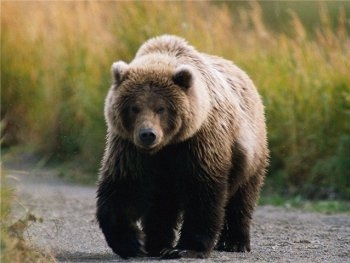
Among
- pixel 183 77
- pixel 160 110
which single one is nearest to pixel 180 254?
pixel 160 110

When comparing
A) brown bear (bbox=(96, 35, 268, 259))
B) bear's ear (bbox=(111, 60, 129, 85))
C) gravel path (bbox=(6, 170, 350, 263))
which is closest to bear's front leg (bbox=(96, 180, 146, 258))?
brown bear (bbox=(96, 35, 268, 259))

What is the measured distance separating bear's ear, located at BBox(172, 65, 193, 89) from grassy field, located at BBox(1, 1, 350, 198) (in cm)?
366

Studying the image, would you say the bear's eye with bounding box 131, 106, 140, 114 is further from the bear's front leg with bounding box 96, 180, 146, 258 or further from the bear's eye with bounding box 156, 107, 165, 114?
the bear's front leg with bounding box 96, 180, 146, 258

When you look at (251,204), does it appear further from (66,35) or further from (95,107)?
(66,35)

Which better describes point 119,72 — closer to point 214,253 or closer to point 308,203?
point 214,253

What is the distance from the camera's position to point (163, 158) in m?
8.15

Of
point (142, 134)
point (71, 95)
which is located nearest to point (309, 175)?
point (71, 95)

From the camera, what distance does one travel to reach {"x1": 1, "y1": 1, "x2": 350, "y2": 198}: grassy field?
1334 centimetres

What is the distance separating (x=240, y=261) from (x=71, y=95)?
28.6 ft

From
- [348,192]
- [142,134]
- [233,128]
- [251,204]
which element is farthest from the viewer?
[348,192]

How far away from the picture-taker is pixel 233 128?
8555 millimetres

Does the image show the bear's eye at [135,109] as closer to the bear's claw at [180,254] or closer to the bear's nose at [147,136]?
the bear's nose at [147,136]

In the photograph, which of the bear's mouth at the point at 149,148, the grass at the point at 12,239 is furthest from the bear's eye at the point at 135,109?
the grass at the point at 12,239

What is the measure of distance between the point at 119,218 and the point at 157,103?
871 millimetres
